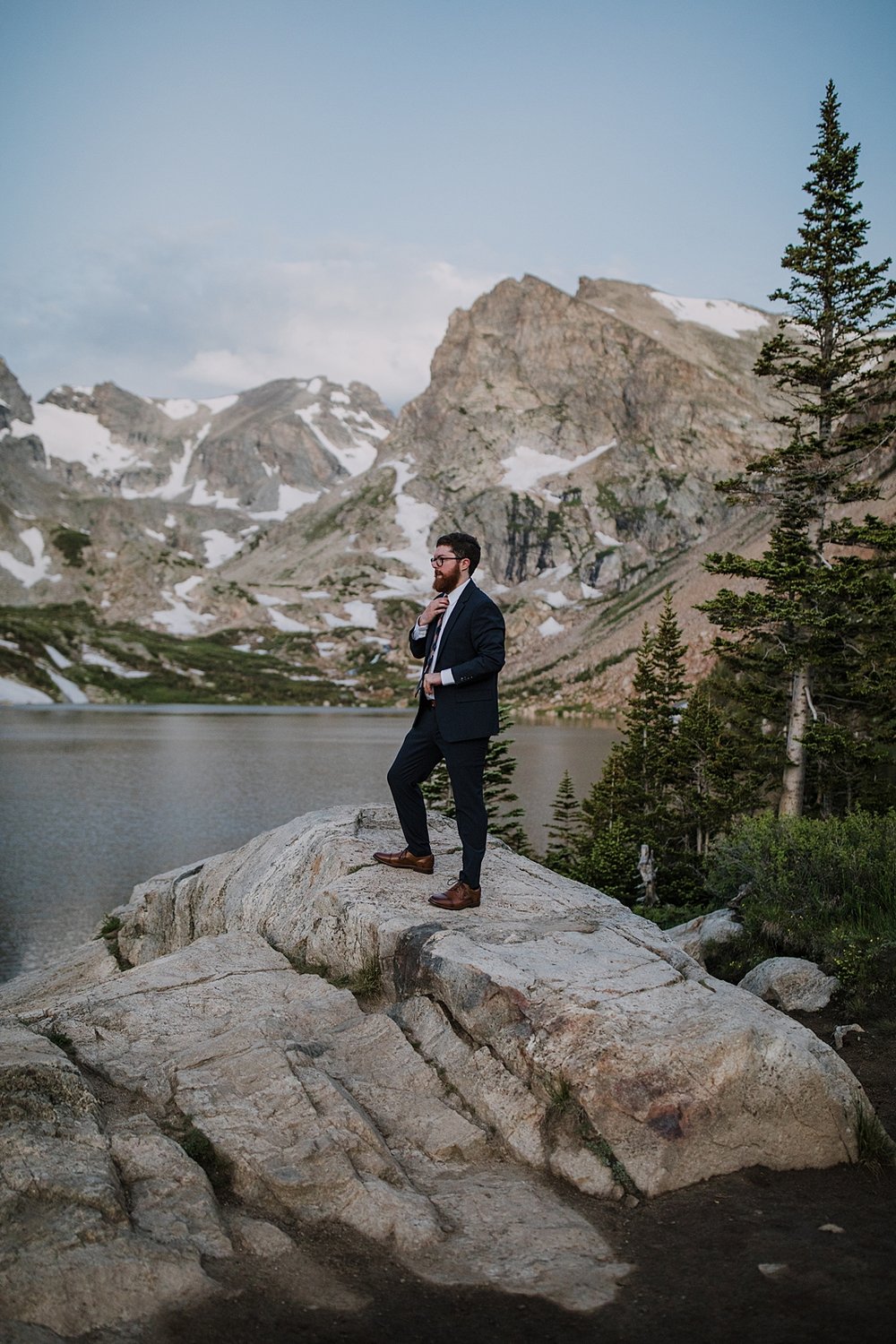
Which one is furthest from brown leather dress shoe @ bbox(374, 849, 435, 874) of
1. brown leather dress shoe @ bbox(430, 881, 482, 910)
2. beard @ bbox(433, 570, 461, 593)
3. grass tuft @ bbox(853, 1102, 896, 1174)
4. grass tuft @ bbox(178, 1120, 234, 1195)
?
grass tuft @ bbox(853, 1102, 896, 1174)

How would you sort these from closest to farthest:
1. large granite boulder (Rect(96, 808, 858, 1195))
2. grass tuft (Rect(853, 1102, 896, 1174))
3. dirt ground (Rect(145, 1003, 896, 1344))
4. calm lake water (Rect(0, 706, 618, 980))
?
1. dirt ground (Rect(145, 1003, 896, 1344))
2. large granite boulder (Rect(96, 808, 858, 1195))
3. grass tuft (Rect(853, 1102, 896, 1174))
4. calm lake water (Rect(0, 706, 618, 980))

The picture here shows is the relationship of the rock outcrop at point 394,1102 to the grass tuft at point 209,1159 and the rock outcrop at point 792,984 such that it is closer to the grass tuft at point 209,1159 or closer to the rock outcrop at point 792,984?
the grass tuft at point 209,1159

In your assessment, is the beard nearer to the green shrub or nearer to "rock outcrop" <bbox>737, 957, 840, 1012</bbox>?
"rock outcrop" <bbox>737, 957, 840, 1012</bbox>

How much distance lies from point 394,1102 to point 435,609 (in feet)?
15.4

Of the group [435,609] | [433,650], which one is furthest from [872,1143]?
[435,609]

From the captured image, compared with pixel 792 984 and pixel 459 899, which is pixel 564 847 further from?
pixel 459 899

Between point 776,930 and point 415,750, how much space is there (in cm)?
703

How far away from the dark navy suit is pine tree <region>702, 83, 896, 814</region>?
671 inches

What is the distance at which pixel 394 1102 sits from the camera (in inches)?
271

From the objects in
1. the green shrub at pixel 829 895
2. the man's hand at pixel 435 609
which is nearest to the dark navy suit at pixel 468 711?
the man's hand at pixel 435 609

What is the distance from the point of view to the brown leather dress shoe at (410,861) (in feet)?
32.8

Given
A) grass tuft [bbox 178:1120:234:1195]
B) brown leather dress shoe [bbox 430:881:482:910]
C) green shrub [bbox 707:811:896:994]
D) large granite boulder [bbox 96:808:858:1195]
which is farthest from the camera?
green shrub [bbox 707:811:896:994]

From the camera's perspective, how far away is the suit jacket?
8789mm

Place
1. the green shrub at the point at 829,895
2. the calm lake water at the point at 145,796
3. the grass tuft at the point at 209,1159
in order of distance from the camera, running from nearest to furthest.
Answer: the grass tuft at the point at 209,1159 → the green shrub at the point at 829,895 → the calm lake water at the point at 145,796
